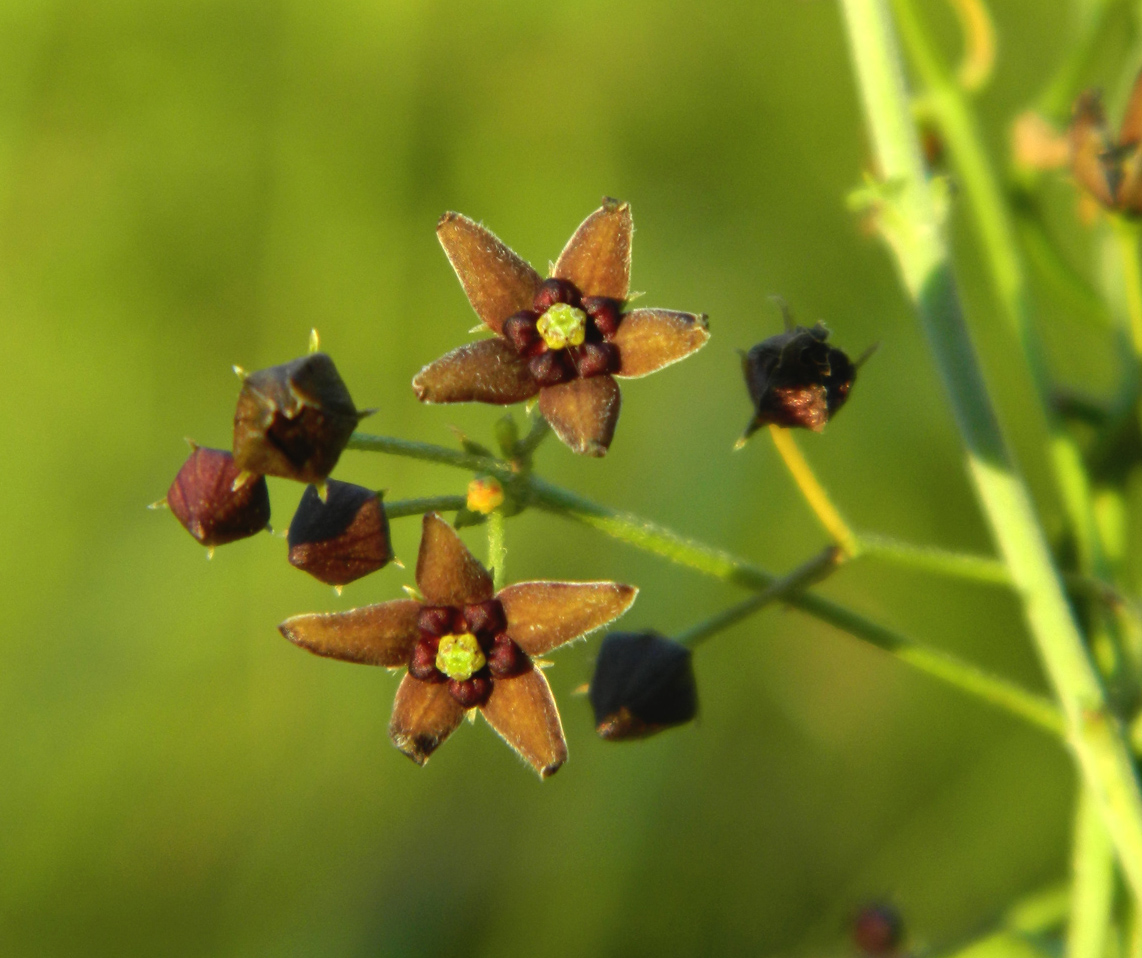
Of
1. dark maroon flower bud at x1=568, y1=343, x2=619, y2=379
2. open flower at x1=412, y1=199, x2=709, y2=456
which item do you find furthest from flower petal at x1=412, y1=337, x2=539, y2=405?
dark maroon flower bud at x1=568, y1=343, x2=619, y2=379

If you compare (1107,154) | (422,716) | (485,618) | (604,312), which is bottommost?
(422,716)

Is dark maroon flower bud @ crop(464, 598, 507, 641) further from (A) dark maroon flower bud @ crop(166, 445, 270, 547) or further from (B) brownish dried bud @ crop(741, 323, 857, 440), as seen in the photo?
(B) brownish dried bud @ crop(741, 323, 857, 440)

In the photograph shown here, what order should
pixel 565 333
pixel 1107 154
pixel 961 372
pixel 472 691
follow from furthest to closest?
pixel 1107 154 < pixel 961 372 < pixel 472 691 < pixel 565 333

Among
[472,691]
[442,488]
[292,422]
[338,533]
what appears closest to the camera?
[292,422]

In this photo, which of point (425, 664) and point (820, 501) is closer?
point (425, 664)

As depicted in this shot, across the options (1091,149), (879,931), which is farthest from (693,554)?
(879,931)

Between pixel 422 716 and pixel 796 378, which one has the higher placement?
pixel 796 378

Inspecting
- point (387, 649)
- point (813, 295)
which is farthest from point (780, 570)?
point (387, 649)

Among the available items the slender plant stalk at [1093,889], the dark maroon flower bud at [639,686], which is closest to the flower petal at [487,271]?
the dark maroon flower bud at [639,686]

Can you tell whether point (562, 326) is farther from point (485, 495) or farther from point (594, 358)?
point (485, 495)
